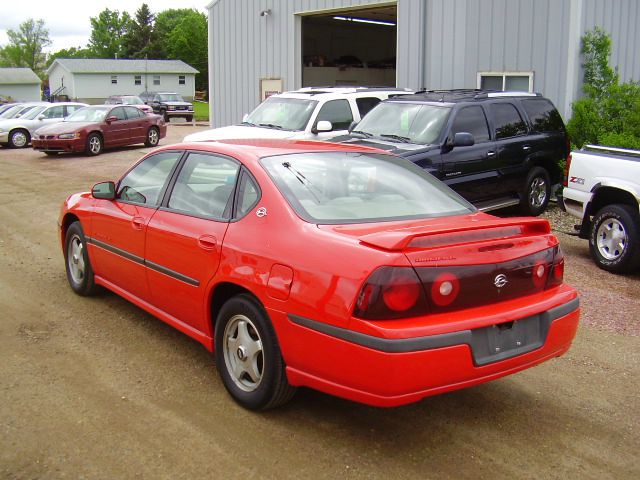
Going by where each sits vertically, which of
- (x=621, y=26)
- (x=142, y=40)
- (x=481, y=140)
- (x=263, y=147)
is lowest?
(x=481, y=140)

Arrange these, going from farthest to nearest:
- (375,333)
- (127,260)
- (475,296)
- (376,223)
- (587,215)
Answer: (587,215) → (127,260) → (376,223) → (475,296) → (375,333)

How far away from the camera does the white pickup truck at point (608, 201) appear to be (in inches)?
299

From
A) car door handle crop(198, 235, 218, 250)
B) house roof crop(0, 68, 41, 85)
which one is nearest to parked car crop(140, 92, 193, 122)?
house roof crop(0, 68, 41, 85)

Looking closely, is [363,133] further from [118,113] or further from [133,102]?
[133,102]

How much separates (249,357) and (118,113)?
19579 mm

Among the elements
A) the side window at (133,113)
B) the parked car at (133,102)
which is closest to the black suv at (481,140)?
the side window at (133,113)

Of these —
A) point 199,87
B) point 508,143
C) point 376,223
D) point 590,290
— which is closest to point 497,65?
point 508,143

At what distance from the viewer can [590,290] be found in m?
7.10

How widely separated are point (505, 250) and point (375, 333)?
94 centimetres

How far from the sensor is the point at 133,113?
75.3ft

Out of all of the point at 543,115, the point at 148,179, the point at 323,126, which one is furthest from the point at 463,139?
the point at 148,179

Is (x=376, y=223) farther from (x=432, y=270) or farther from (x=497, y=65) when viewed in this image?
(x=497, y=65)

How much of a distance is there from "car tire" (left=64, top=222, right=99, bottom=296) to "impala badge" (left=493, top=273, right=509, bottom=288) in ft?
12.2

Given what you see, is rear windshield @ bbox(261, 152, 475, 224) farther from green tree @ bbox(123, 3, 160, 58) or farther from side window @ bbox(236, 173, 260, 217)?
green tree @ bbox(123, 3, 160, 58)
